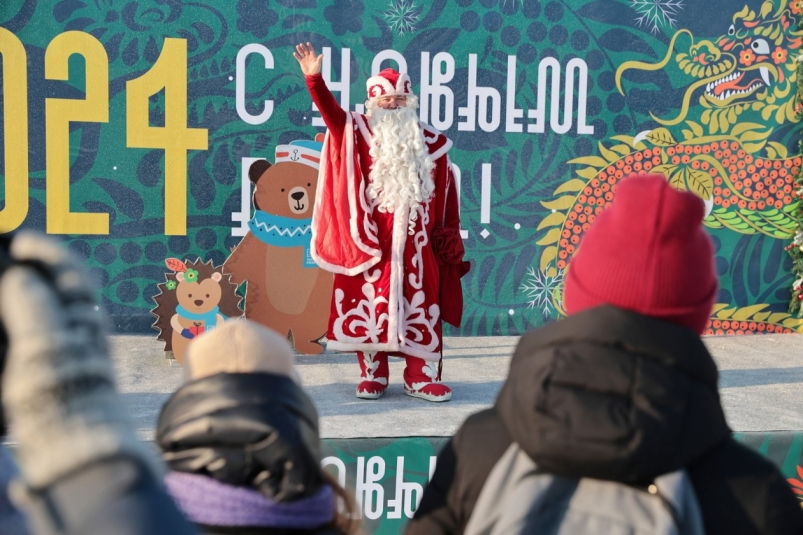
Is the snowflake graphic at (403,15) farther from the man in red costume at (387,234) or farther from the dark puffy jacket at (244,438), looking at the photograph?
the dark puffy jacket at (244,438)

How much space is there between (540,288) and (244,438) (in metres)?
4.33

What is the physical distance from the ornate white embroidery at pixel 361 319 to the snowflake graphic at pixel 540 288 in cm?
178

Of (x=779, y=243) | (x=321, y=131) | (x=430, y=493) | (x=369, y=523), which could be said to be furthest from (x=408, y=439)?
(x=779, y=243)

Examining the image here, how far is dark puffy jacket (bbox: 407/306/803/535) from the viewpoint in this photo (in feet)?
2.77

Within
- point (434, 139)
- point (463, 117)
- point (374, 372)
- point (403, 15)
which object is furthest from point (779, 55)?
point (374, 372)

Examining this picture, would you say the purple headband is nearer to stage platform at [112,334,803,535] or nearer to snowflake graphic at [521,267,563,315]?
stage platform at [112,334,803,535]

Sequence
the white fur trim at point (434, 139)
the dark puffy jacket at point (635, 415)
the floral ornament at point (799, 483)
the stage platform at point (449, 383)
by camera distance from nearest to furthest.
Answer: the dark puffy jacket at point (635, 415) → the floral ornament at point (799, 483) → the stage platform at point (449, 383) → the white fur trim at point (434, 139)

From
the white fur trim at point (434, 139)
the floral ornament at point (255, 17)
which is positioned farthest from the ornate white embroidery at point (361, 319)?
the floral ornament at point (255, 17)

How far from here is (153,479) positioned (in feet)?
1.33

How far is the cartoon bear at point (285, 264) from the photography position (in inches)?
174

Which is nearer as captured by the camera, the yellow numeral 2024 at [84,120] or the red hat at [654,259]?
the red hat at [654,259]

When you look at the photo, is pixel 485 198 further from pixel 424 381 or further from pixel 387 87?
pixel 424 381

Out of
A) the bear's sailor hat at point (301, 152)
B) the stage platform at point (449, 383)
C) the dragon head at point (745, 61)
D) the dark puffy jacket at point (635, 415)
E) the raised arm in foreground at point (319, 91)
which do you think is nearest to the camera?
the dark puffy jacket at point (635, 415)

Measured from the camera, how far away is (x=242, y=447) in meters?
0.89
